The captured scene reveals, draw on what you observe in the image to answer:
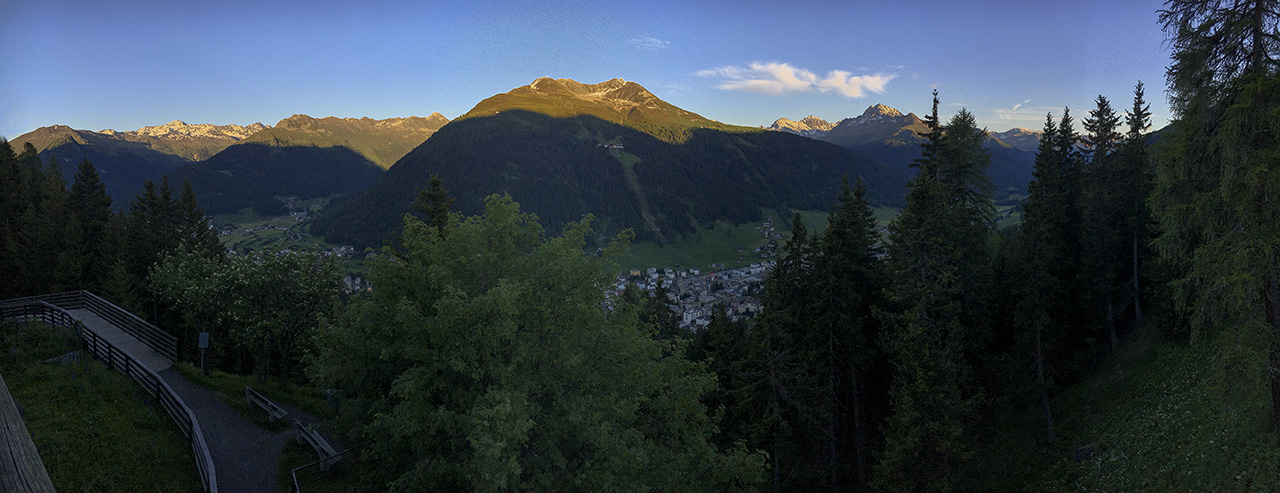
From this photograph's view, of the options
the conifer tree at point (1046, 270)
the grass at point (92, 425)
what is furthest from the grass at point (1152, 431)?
the grass at point (92, 425)

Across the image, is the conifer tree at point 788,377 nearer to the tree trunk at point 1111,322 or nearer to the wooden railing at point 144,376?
the tree trunk at point 1111,322

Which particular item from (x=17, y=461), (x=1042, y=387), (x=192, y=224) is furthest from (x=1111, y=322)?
(x=192, y=224)

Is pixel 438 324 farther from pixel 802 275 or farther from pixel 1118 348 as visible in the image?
pixel 1118 348

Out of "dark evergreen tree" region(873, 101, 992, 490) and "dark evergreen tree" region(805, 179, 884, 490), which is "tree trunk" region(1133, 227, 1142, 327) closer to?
"dark evergreen tree" region(873, 101, 992, 490)

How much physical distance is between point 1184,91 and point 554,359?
18.9 meters

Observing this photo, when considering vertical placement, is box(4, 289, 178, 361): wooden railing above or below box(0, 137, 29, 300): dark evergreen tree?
below

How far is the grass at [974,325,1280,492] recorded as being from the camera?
15156mm

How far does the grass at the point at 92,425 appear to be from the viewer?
1379cm

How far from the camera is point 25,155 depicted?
70750 millimetres

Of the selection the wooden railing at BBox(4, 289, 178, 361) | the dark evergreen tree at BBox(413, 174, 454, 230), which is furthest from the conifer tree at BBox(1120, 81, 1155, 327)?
the wooden railing at BBox(4, 289, 178, 361)

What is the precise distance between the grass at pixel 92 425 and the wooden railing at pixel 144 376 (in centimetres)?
28

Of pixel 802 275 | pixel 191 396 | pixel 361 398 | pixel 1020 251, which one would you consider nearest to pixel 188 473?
pixel 361 398

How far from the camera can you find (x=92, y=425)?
621 inches

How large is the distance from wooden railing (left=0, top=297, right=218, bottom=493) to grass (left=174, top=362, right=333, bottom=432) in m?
2.34
